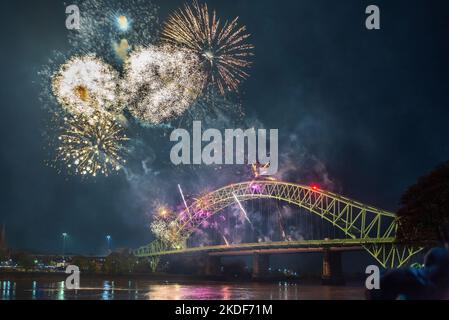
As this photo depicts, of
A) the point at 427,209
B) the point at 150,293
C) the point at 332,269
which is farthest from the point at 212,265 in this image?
the point at 427,209

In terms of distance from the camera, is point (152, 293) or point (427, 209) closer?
point (427, 209)

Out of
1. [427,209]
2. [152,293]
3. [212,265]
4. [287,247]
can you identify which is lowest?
[152,293]

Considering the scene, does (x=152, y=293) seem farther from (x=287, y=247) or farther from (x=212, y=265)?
(x=212, y=265)

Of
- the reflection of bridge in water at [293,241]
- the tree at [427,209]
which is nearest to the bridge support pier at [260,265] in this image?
the reflection of bridge in water at [293,241]

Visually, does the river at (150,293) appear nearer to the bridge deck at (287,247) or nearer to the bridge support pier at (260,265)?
the bridge deck at (287,247)

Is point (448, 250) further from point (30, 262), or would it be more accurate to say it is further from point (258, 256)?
point (30, 262)

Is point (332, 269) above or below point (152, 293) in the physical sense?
above
